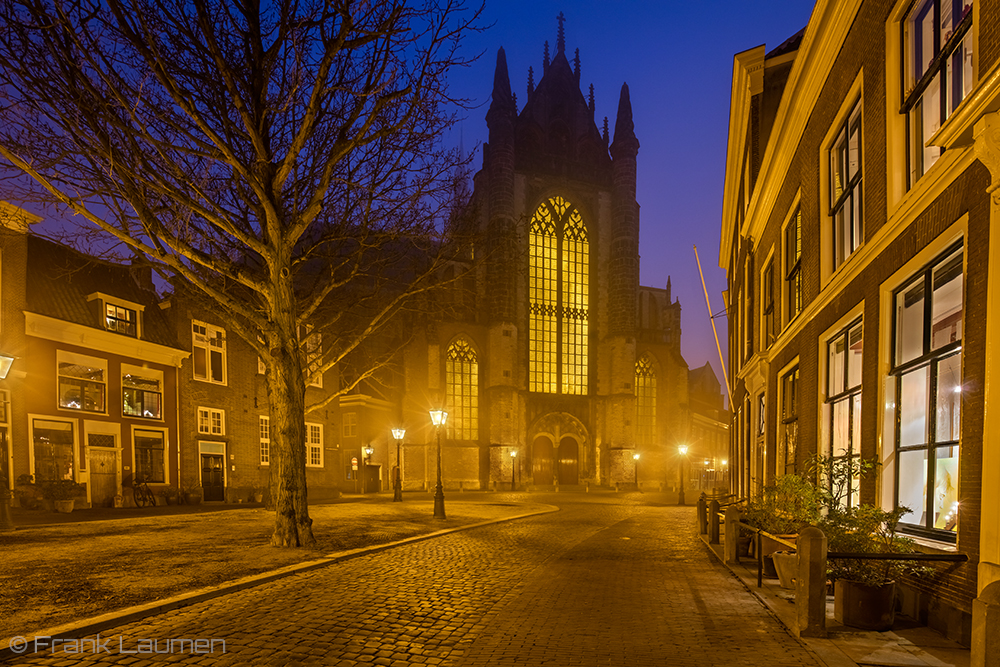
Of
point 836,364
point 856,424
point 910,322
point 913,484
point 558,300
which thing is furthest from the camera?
point 558,300

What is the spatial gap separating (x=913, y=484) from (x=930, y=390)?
3.72 feet

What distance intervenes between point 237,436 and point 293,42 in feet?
70.1

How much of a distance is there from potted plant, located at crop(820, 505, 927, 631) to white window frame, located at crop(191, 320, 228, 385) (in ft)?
81.2

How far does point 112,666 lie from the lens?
4.90 m

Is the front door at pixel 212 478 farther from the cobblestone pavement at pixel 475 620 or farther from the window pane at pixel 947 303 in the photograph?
the window pane at pixel 947 303

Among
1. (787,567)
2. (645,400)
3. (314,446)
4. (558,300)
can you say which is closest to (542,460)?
(645,400)

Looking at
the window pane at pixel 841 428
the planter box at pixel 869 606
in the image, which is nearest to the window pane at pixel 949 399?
the planter box at pixel 869 606

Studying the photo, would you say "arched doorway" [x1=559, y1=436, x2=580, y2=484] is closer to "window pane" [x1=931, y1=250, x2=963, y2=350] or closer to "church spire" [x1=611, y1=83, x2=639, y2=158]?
"church spire" [x1=611, y1=83, x2=639, y2=158]

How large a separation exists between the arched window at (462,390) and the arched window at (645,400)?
13.3 metres

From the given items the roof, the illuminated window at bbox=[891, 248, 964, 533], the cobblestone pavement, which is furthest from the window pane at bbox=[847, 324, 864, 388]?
the roof

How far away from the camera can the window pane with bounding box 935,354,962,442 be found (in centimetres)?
590

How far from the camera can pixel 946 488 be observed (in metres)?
6.09

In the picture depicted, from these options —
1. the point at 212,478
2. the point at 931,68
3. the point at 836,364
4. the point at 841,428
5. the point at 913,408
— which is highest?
the point at 931,68

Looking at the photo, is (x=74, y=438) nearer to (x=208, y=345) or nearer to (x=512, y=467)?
(x=208, y=345)
